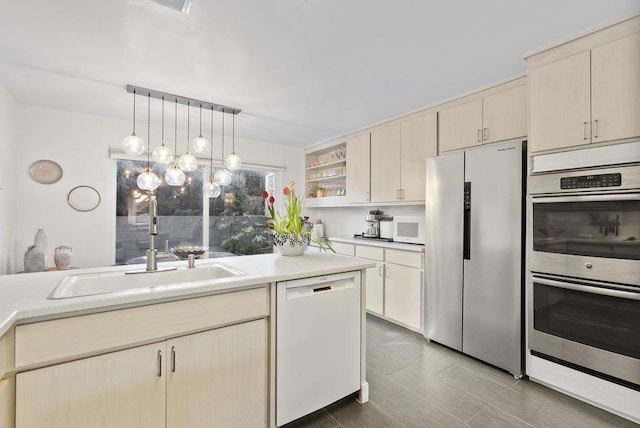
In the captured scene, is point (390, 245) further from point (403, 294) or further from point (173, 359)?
point (173, 359)

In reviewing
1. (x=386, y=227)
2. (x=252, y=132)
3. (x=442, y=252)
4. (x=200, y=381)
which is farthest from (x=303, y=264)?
(x=252, y=132)

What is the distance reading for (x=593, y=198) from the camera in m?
1.86

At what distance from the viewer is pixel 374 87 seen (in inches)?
105

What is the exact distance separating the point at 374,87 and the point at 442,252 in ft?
5.46

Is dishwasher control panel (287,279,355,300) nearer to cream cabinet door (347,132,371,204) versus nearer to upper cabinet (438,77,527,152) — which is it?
upper cabinet (438,77,527,152)

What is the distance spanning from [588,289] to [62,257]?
452cm

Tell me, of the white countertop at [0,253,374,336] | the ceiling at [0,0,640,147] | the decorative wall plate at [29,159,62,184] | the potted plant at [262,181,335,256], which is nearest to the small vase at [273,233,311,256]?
the potted plant at [262,181,335,256]

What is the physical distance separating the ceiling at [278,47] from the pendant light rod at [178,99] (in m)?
0.08

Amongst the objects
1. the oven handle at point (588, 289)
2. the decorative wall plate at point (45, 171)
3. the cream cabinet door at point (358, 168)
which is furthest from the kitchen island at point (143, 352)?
the cream cabinet door at point (358, 168)

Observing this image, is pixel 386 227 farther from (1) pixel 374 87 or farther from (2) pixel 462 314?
(1) pixel 374 87

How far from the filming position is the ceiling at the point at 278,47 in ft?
5.39

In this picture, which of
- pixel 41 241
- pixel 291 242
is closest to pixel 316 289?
pixel 291 242

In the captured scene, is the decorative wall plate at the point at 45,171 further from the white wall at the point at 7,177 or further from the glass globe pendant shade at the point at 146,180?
the glass globe pendant shade at the point at 146,180

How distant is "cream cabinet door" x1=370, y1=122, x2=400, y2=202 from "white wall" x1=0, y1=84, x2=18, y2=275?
3.75 m
